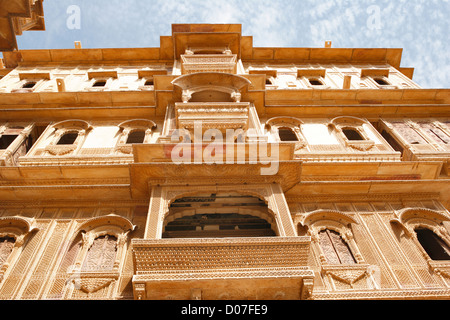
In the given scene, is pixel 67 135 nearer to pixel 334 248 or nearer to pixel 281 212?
pixel 281 212

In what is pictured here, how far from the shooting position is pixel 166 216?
289 inches

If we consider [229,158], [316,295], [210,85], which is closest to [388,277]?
[316,295]

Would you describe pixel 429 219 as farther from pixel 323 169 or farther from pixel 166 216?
pixel 166 216

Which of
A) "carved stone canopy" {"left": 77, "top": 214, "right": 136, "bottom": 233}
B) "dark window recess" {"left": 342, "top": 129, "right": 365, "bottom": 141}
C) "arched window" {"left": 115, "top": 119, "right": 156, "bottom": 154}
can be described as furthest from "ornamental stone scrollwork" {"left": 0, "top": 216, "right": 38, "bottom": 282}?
"dark window recess" {"left": 342, "top": 129, "right": 365, "bottom": 141}

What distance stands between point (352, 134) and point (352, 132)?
0.31 ft

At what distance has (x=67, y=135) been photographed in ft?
37.9

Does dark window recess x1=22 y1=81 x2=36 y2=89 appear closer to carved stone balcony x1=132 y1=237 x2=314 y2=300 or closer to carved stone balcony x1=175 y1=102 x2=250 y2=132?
carved stone balcony x1=175 y1=102 x2=250 y2=132

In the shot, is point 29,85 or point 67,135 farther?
point 29,85

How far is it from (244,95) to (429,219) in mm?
6650

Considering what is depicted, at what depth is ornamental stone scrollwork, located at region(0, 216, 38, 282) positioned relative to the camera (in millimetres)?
7039

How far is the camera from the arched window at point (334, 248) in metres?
7.09

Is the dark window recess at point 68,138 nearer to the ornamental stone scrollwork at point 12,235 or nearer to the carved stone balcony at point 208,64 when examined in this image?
the ornamental stone scrollwork at point 12,235

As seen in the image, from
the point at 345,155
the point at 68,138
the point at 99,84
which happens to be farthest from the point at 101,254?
the point at 99,84

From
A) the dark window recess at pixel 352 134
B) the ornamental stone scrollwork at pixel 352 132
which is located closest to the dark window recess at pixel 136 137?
the ornamental stone scrollwork at pixel 352 132
